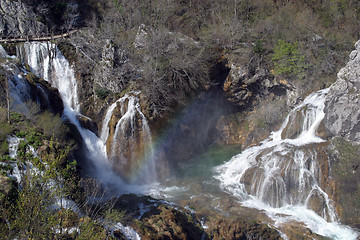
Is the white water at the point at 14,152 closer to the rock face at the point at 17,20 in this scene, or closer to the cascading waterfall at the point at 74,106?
the cascading waterfall at the point at 74,106

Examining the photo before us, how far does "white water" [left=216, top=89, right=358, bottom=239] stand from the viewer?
15141 mm

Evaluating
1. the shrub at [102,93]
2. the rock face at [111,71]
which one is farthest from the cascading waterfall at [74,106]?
the rock face at [111,71]

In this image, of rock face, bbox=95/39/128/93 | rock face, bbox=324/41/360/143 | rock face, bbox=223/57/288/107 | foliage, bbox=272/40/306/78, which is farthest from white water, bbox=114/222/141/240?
foliage, bbox=272/40/306/78

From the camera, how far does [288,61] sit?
78.1 ft

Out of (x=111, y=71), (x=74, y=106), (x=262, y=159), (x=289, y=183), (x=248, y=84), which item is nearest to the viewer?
(x=289, y=183)

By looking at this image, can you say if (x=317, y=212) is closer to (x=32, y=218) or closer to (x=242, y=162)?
(x=242, y=162)

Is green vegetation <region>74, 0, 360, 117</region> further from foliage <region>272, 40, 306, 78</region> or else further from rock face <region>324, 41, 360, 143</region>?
rock face <region>324, 41, 360, 143</region>

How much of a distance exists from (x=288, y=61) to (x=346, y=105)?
7445 millimetres

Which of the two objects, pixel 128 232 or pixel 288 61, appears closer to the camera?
pixel 128 232

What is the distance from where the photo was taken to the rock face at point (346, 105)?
17.5 meters

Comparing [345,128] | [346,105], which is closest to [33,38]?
[346,105]

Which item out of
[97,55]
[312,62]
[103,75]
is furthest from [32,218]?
[312,62]

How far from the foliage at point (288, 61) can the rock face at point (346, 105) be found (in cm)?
508

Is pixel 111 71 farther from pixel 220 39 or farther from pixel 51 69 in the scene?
pixel 220 39
